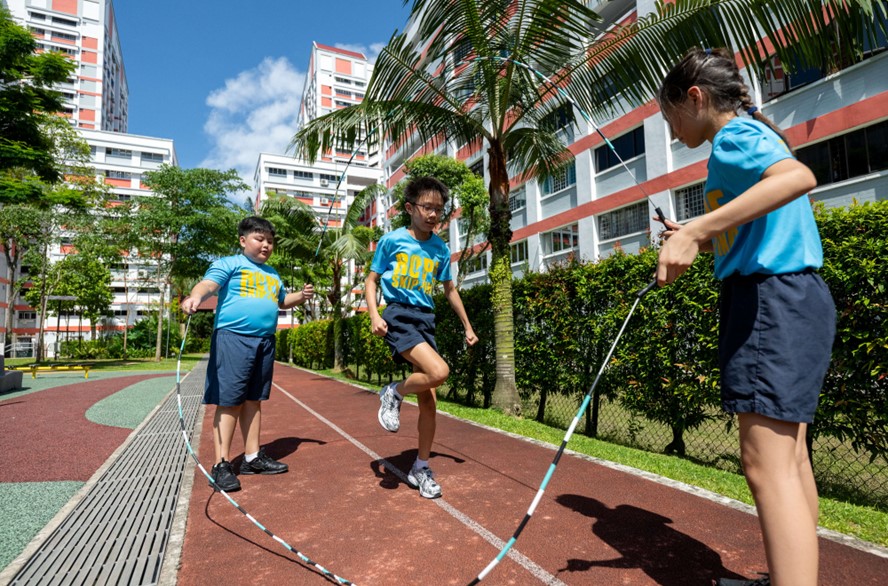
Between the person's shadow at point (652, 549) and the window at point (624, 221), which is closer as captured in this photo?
the person's shadow at point (652, 549)

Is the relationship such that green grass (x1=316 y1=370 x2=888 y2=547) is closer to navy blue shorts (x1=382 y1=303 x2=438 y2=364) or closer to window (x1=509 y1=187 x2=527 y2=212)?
navy blue shorts (x1=382 y1=303 x2=438 y2=364)

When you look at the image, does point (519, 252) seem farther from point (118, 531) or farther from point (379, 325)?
point (118, 531)

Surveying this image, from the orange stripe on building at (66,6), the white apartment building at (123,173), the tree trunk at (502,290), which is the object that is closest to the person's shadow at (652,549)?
the tree trunk at (502,290)

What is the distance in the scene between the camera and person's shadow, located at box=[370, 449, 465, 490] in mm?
3881

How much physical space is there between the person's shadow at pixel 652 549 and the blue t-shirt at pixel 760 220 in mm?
1478

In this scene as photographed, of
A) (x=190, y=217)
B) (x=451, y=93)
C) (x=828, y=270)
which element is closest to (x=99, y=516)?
(x=828, y=270)

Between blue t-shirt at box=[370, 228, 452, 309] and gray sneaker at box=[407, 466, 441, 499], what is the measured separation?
120 cm

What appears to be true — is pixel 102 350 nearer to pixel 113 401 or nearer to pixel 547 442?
pixel 113 401

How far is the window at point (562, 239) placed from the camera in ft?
76.1

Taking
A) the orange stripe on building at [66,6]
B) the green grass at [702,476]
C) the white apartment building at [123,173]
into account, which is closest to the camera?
the green grass at [702,476]

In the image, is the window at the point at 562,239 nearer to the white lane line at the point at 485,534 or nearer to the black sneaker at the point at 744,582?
the white lane line at the point at 485,534

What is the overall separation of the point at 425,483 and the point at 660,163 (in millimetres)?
17865

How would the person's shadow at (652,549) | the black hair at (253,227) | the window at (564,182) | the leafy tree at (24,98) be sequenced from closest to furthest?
the person's shadow at (652,549) → the black hair at (253,227) → the leafy tree at (24,98) → the window at (564,182)

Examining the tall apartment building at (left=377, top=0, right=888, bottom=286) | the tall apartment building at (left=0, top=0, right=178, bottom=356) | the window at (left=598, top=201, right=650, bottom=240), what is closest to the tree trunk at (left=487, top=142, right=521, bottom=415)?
the tall apartment building at (left=377, top=0, right=888, bottom=286)
